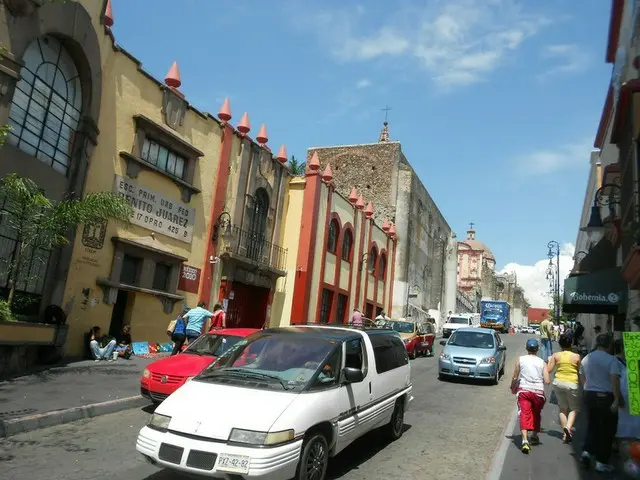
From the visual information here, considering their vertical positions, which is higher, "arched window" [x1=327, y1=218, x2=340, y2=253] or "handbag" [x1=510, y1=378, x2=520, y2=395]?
"arched window" [x1=327, y1=218, x2=340, y2=253]

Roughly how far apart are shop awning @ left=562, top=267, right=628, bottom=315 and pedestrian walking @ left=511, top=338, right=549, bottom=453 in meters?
7.55

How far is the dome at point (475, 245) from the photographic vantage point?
92856 millimetres

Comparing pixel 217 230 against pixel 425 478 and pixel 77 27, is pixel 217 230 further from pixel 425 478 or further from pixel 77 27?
pixel 425 478

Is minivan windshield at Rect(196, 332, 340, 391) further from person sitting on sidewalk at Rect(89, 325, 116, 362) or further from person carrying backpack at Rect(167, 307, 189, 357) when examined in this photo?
person sitting on sidewalk at Rect(89, 325, 116, 362)

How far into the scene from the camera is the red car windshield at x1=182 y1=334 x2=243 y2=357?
9.73 meters

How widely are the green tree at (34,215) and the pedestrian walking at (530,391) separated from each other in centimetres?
863

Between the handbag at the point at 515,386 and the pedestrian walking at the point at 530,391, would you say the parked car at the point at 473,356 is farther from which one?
the handbag at the point at 515,386

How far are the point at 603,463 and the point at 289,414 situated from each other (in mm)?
4264

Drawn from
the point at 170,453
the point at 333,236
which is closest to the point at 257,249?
the point at 333,236

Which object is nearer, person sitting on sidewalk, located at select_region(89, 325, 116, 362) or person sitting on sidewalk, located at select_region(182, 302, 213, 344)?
person sitting on sidewalk, located at select_region(182, 302, 213, 344)

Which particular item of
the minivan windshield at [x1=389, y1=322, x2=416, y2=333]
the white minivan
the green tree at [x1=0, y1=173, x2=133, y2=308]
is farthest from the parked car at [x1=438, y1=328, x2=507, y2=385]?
the green tree at [x1=0, y1=173, x2=133, y2=308]

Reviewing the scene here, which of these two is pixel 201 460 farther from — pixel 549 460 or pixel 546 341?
pixel 546 341

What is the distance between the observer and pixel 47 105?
1184 centimetres

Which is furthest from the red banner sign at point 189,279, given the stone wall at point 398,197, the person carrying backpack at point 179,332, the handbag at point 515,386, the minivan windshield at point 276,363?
the stone wall at point 398,197
